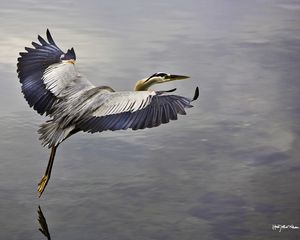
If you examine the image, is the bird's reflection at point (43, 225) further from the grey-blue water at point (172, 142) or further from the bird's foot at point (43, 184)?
the bird's foot at point (43, 184)

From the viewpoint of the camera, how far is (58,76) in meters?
7.97

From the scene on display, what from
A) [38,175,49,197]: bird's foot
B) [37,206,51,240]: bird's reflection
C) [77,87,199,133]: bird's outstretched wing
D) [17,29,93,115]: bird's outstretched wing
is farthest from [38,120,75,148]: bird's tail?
[37,206,51,240]: bird's reflection

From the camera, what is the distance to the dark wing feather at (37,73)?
7641 mm

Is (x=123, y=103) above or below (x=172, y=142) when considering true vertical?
above

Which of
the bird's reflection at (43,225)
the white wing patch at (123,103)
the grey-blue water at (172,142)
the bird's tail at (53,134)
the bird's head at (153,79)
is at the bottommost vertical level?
the bird's reflection at (43,225)

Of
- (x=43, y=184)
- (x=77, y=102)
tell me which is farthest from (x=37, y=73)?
(x=43, y=184)

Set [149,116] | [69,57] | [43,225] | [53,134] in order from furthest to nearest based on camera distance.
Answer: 1. [69,57]
2. [53,134]
3. [149,116]
4. [43,225]

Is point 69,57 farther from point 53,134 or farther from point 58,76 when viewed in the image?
point 53,134

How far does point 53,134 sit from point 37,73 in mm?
1240

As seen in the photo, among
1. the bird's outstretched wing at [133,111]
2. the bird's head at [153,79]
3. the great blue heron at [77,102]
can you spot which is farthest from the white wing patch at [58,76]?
the bird's outstretched wing at [133,111]

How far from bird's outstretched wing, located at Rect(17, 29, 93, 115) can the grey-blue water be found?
21.5 inches

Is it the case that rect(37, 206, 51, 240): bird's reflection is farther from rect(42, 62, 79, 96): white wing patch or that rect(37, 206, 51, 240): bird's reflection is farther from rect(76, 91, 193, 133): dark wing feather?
rect(42, 62, 79, 96): white wing patch

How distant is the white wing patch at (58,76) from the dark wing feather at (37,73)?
0.04 metres

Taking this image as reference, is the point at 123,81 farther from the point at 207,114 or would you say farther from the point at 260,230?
the point at 260,230
